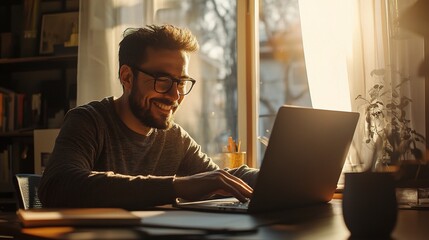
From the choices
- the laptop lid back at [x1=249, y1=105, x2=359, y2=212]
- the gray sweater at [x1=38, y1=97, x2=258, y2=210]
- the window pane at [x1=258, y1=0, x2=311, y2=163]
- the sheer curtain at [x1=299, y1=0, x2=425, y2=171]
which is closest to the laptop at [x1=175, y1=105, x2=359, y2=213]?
the laptop lid back at [x1=249, y1=105, x2=359, y2=212]

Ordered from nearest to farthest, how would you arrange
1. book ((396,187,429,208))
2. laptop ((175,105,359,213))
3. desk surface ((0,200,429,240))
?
desk surface ((0,200,429,240)) < laptop ((175,105,359,213)) < book ((396,187,429,208))

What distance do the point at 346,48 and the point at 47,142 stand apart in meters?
1.72

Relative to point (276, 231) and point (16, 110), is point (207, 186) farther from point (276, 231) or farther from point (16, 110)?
point (16, 110)

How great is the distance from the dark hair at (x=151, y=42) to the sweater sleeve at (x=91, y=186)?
0.46m

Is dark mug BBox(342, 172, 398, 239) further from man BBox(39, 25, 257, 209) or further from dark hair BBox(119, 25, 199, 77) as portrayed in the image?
dark hair BBox(119, 25, 199, 77)

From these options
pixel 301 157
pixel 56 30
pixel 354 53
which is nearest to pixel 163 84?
pixel 301 157

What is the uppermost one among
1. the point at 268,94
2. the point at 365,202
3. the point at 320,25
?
the point at 320,25

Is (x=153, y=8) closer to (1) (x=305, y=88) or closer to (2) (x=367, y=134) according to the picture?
(1) (x=305, y=88)

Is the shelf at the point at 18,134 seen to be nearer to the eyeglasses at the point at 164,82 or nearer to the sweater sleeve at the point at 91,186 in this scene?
the eyeglasses at the point at 164,82

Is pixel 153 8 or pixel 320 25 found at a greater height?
pixel 153 8

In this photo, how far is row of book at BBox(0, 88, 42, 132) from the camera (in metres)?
3.45

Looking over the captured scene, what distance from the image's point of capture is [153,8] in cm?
317

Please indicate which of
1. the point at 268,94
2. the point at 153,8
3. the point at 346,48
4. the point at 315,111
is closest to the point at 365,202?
the point at 315,111

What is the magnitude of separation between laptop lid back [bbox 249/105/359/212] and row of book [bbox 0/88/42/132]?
235 cm
